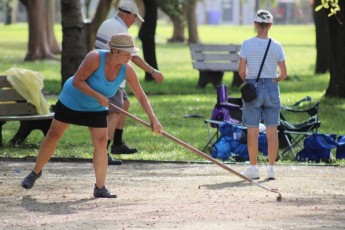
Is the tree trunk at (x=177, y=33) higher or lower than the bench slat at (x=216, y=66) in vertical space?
Result: lower

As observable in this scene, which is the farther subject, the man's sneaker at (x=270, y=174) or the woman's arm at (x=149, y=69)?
the man's sneaker at (x=270, y=174)

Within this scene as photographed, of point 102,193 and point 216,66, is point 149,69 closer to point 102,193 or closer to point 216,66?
point 102,193

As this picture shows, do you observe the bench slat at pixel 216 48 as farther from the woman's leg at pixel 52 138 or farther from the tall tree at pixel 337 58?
the woman's leg at pixel 52 138

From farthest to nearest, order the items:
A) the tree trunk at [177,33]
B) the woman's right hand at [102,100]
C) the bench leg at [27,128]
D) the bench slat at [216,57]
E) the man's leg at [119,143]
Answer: the tree trunk at [177,33] → the bench slat at [216,57] → the bench leg at [27,128] → the man's leg at [119,143] → the woman's right hand at [102,100]

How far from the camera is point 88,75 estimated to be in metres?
10.3

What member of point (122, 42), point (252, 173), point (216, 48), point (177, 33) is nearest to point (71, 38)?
point (252, 173)

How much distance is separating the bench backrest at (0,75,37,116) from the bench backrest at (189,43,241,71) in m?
12.0

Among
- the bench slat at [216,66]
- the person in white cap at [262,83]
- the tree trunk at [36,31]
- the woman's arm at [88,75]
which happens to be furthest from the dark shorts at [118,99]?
the tree trunk at [36,31]

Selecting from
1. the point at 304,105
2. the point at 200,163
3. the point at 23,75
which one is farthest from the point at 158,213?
the point at 304,105

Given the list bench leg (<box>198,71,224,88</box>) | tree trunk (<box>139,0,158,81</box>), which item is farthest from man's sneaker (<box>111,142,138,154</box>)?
tree trunk (<box>139,0,158,81</box>)

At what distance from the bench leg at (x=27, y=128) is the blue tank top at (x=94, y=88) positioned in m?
4.83

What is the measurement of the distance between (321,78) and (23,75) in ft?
59.5

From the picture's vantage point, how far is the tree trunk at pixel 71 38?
1925cm

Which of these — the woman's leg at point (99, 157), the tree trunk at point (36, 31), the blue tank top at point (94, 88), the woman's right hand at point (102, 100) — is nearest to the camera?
the woman's right hand at point (102, 100)
